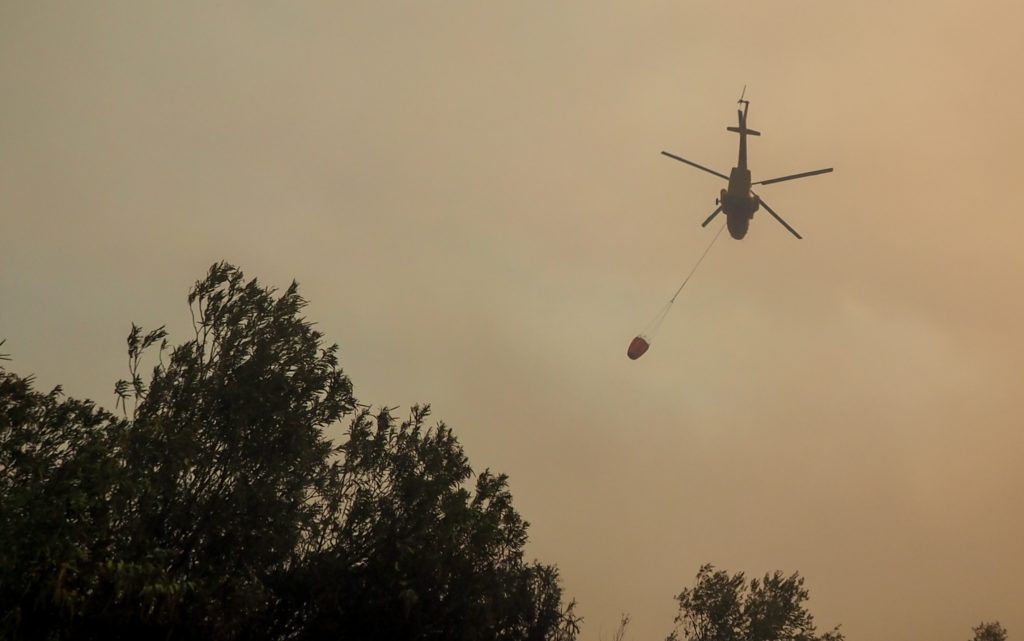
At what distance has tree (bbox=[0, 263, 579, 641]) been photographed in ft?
107

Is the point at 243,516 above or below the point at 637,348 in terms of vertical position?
below

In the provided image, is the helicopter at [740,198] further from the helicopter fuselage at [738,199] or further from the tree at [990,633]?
the tree at [990,633]

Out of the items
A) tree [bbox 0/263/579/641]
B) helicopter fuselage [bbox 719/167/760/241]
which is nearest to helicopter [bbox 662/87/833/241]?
helicopter fuselage [bbox 719/167/760/241]

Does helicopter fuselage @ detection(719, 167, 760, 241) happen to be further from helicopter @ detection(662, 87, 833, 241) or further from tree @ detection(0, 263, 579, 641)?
tree @ detection(0, 263, 579, 641)

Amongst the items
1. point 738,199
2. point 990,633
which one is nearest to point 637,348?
point 738,199

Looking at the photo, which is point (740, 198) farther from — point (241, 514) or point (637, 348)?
point (241, 514)

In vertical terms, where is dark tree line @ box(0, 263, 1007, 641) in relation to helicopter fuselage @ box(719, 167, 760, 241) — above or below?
below

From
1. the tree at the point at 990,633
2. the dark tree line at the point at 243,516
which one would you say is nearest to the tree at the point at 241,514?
the dark tree line at the point at 243,516

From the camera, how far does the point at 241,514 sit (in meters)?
39.2

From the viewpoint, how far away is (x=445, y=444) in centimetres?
4891

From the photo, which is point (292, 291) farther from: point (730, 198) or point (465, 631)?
point (730, 198)

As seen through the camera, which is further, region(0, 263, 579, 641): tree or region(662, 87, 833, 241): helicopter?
region(662, 87, 833, 241): helicopter

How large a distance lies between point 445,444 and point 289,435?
10.3 meters

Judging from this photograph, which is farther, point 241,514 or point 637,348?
point 637,348
